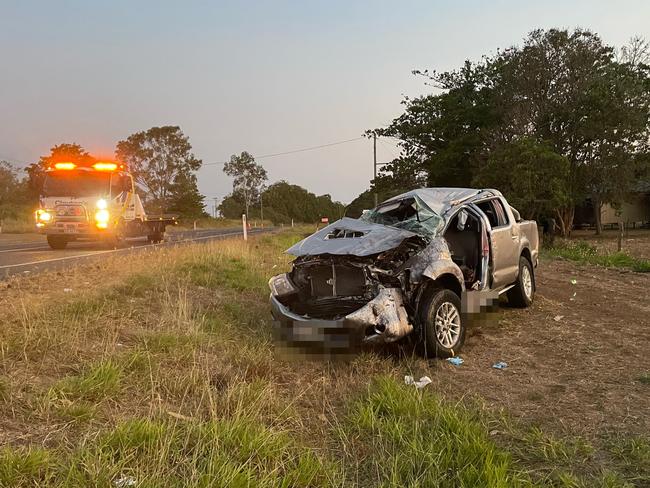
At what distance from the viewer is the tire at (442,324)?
493cm

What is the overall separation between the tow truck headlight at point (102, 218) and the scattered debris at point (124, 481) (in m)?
13.3

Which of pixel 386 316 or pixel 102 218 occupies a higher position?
pixel 102 218

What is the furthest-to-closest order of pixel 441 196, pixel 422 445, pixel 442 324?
pixel 441 196 < pixel 442 324 < pixel 422 445

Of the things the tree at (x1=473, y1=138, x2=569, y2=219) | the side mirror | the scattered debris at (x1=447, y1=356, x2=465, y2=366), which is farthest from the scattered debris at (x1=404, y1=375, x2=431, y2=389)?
the tree at (x1=473, y1=138, x2=569, y2=219)

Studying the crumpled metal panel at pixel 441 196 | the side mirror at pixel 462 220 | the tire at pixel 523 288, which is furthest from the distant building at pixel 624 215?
the side mirror at pixel 462 220

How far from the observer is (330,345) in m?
4.75

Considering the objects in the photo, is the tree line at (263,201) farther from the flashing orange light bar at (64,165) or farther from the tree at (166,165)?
the flashing orange light bar at (64,165)

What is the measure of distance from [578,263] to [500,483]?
12.8m

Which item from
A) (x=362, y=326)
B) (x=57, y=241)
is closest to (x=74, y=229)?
(x=57, y=241)

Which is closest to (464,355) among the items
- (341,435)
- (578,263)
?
(341,435)

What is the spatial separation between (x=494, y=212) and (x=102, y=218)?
1170cm

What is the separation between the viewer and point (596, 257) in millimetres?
14664

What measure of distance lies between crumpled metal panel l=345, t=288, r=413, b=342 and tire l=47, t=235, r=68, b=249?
A: 13.8 m

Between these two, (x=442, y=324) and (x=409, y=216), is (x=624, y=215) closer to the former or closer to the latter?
(x=409, y=216)
